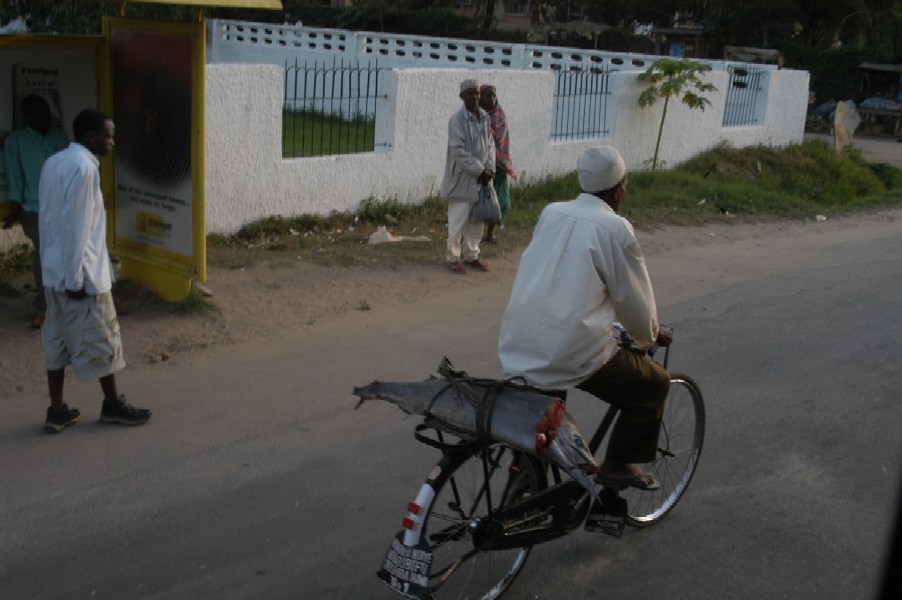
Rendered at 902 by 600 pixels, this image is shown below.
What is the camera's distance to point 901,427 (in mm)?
6137

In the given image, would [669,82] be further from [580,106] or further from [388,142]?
[388,142]

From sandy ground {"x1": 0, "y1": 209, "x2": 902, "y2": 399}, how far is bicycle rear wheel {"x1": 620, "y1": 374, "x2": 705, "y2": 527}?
11.3 ft

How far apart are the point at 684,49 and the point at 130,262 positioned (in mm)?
30497

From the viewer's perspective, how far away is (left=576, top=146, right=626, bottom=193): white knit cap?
3.92 meters

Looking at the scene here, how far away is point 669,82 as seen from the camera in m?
14.8

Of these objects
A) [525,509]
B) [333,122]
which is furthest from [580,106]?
[525,509]

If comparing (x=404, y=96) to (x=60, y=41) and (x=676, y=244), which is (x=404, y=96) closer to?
(x=676, y=244)

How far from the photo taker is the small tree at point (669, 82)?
14789mm

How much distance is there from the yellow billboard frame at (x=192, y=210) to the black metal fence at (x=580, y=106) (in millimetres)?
7067

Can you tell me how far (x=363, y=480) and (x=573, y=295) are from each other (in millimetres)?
1890

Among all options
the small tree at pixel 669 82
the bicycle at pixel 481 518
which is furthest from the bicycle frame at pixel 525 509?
the small tree at pixel 669 82

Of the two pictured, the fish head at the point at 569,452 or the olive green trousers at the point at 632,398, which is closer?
the fish head at the point at 569,452

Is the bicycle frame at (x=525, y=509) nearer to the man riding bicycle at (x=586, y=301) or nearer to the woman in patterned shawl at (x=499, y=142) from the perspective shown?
the man riding bicycle at (x=586, y=301)

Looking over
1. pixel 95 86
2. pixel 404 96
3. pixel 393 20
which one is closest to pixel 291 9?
pixel 393 20
